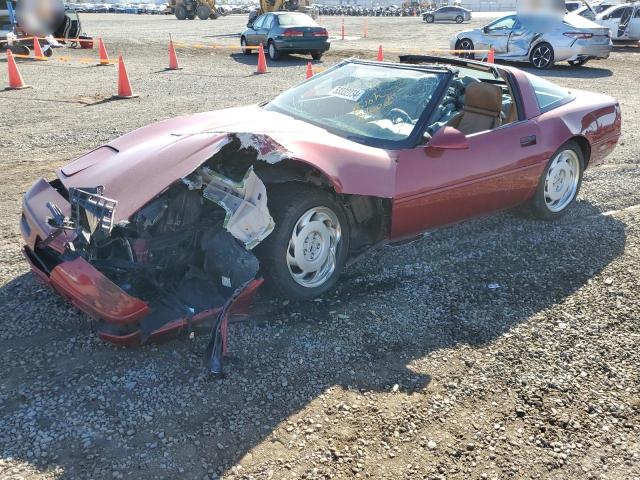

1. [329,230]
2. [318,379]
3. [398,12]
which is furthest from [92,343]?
[398,12]

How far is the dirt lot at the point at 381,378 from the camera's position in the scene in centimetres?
256

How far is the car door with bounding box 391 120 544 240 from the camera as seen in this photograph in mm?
3965

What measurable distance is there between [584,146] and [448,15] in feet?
136

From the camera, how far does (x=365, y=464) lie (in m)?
2.54

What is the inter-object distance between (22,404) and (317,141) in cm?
212

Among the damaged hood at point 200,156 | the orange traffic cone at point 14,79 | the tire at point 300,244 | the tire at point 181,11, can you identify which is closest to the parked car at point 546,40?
the orange traffic cone at point 14,79

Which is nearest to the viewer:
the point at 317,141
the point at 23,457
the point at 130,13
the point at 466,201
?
the point at 23,457

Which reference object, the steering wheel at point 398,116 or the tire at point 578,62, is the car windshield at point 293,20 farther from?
the steering wheel at point 398,116

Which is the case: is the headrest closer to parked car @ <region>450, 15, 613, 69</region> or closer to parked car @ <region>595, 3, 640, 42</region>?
parked car @ <region>450, 15, 613, 69</region>

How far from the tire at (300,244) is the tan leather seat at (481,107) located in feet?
5.46

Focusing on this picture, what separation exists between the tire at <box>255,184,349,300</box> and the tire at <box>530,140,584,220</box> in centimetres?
210

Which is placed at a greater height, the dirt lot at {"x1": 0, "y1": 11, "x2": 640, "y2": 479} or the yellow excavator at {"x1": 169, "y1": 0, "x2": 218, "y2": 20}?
the yellow excavator at {"x1": 169, "y1": 0, "x2": 218, "y2": 20}

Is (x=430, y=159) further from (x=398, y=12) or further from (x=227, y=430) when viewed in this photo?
(x=398, y=12)

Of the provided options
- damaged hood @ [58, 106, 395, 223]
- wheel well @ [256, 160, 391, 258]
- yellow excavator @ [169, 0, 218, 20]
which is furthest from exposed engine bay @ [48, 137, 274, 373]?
yellow excavator @ [169, 0, 218, 20]
